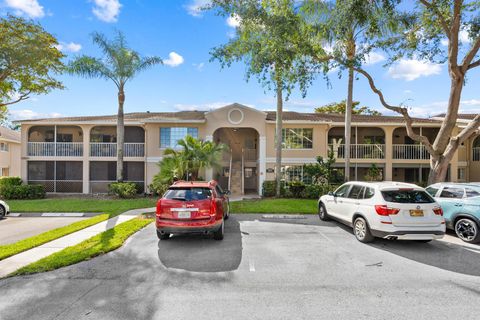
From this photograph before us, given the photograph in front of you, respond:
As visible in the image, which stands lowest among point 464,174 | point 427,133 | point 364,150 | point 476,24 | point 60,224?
point 60,224

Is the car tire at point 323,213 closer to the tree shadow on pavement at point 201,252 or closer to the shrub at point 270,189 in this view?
the tree shadow on pavement at point 201,252

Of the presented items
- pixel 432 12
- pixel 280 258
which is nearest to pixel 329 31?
pixel 432 12

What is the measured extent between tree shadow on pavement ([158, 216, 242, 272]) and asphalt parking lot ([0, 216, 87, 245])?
17.9 ft

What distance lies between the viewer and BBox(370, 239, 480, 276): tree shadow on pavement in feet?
19.9

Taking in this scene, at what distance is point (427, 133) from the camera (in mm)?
23453

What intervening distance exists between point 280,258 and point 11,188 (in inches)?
742

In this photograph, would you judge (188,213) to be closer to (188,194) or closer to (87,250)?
(188,194)

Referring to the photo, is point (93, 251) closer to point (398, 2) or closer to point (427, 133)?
point (398, 2)

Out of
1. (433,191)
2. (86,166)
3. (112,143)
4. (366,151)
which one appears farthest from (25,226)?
(366,151)

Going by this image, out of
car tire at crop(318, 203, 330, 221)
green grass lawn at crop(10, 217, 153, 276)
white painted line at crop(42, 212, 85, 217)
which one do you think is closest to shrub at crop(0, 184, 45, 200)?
white painted line at crop(42, 212, 85, 217)

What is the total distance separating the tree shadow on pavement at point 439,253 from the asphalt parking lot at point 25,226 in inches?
460

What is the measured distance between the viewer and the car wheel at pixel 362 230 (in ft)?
25.2

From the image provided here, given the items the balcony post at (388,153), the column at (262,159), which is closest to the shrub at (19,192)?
the column at (262,159)

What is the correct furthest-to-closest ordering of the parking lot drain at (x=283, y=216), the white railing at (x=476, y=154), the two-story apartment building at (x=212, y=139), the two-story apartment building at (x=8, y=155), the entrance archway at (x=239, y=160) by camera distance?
the two-story apartment building at (x=8, y=155) < the white railing at (x=476, y=154) < the entrance archway at (x=239, y=160) < the two-story apartment building at (x=212, y=139) < the parking lot drain at (x=283, y=216)
